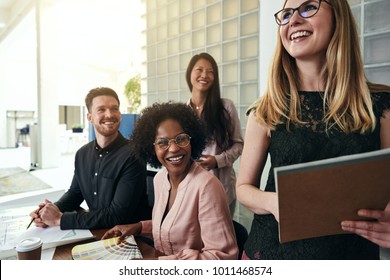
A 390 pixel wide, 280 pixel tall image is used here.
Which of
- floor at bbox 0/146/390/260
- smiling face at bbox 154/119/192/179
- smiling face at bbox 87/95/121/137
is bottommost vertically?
floor at bbox 0/146/390/260

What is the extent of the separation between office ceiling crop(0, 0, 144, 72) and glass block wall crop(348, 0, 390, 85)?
0.82 metres

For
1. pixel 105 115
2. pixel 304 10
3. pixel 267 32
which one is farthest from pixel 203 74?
pixel 304 10

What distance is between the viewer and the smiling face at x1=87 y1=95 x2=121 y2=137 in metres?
1.03

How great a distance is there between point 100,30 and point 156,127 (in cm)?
55

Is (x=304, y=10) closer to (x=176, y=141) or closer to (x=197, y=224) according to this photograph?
(x=176, y=141)

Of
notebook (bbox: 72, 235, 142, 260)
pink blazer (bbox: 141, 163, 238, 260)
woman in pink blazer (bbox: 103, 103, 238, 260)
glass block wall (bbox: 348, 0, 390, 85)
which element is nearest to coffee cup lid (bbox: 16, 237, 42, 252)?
notebook (bbox: 72, 235, 142, 260)

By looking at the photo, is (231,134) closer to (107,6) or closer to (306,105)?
(306,105)

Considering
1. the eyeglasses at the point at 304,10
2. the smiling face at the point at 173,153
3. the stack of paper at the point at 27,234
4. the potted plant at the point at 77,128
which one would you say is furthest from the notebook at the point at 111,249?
the eyeglasses at the point at 304,10

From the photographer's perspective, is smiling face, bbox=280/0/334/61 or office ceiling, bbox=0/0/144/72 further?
office ceiling, bbox=0/0/144/72

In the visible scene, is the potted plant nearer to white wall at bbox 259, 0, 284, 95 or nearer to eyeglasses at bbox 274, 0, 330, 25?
white wall at bbox 259, 0, 284, 95

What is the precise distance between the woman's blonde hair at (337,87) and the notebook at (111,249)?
0.51 m

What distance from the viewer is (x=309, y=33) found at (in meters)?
0.64

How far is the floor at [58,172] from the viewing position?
3.18 ft

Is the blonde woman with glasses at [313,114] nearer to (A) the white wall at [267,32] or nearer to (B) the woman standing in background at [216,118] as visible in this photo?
(A) the white wall at [267,32]
